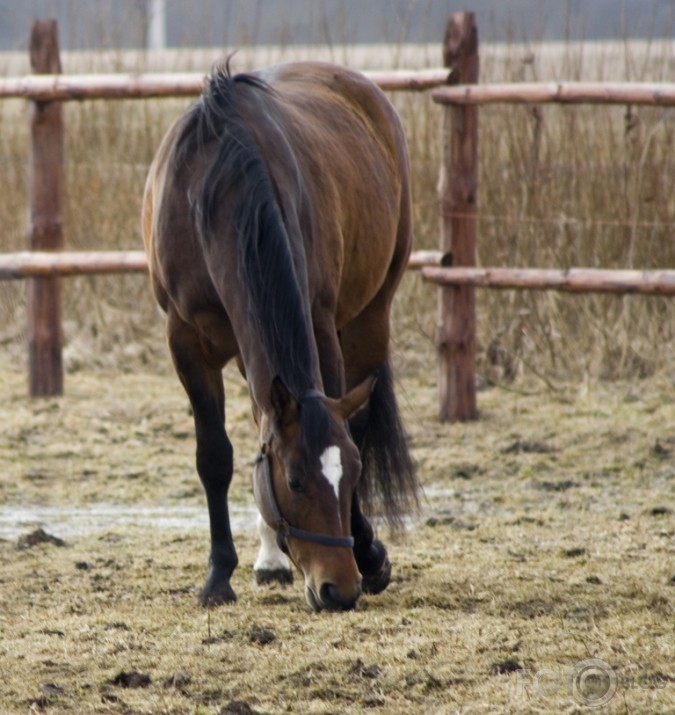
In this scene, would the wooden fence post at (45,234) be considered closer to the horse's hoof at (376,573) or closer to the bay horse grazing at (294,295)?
the bay horse grazing at (294,295)

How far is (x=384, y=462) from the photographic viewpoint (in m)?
4.25

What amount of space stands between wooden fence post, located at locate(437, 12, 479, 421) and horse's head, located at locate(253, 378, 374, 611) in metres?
3.32

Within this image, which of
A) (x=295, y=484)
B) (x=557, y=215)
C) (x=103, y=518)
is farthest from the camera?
(x=557, y=215)

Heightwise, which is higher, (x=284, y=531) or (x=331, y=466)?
(x=331, y=466)

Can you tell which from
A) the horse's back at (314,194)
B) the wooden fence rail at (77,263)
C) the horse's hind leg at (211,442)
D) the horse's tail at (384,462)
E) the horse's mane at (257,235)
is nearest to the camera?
the horse's mane at (257,235)

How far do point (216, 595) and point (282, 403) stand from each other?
827 mm

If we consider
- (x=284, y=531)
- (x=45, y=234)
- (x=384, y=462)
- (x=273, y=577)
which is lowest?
(x=273, y=577)

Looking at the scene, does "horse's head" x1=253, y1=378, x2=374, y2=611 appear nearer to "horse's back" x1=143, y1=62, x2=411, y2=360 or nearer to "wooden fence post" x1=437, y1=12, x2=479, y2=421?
"horse's back" x1=143, y1=62, x2=411, y2=360

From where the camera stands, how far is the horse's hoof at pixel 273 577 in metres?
3.89

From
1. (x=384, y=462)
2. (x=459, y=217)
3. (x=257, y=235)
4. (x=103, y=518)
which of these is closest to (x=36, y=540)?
(x=103, y=518)

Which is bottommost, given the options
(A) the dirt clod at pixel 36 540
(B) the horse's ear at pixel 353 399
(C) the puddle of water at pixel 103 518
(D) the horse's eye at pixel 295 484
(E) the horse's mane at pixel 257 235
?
(C) the puddle of water at pixel 103 518

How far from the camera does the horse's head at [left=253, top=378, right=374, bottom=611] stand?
119 inches

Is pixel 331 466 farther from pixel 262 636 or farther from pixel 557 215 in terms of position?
pixel 557 215

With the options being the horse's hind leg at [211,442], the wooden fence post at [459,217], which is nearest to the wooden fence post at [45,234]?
the wooden fence post at [459,217]
